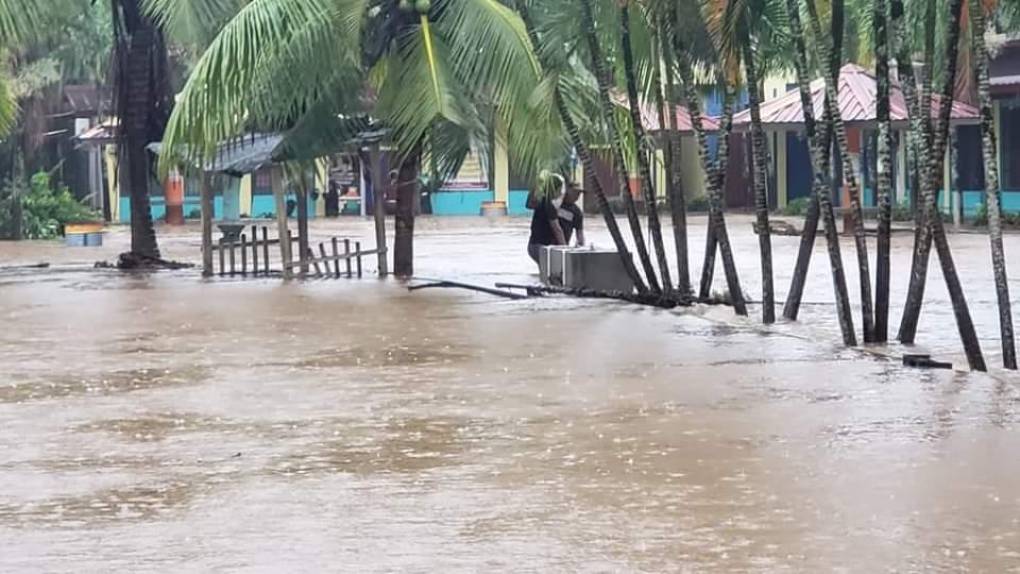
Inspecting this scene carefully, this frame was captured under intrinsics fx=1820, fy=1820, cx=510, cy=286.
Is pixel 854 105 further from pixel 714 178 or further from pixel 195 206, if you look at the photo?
pixel 195 206

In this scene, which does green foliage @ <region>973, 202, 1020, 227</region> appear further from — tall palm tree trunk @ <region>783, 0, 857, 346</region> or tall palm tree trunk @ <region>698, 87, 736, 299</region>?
tall palm tree trunk @ <region>783, 0, 857, 346</region>

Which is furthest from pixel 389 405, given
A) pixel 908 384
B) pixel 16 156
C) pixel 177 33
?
pixel 16 156

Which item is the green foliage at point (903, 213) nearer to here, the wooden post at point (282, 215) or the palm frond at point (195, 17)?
the wooden post at point (282, 215)

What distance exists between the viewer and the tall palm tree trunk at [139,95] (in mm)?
27734

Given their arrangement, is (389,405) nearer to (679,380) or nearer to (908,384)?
(679,380)

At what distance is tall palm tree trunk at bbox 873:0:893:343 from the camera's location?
14.5m

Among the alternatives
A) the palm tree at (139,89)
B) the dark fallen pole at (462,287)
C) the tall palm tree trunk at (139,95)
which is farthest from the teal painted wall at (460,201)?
the dark fallen pole at (462,287)

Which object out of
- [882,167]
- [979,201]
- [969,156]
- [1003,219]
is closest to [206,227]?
[882,167]

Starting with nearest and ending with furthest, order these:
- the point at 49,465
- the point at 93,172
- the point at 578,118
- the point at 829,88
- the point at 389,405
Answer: the point at 49,465, the point at 389,405, the point at 829,88, the point at 578,118, the point at 93,172

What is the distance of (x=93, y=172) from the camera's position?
5153 centimetres

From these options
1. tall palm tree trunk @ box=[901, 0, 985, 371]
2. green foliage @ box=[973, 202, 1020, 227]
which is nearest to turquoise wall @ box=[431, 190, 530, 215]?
green foliage @ box=[973, 202, 1020, 227]

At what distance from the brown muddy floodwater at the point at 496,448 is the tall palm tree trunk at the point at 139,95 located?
10.3 meters

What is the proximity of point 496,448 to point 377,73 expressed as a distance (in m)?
14.0

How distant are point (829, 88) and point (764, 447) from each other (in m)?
6.11
